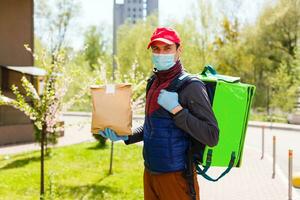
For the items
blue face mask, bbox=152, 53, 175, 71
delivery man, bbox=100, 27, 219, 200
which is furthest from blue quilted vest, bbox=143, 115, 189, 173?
blue face mask, bbox=152, 53, 175, 71

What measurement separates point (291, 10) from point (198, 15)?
22.4 feet

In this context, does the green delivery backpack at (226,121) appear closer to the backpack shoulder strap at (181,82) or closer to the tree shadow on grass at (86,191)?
the backpack shoulder strap at (181,82)

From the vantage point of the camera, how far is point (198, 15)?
120 ft

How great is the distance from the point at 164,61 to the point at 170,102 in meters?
0.35

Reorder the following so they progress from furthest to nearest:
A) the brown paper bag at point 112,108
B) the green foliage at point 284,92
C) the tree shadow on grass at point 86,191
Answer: the green foliage at point 284,92 → the tree shadow on grass at point 86,191 → the brown paper bag at point 112,108

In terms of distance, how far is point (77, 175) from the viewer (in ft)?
35.2

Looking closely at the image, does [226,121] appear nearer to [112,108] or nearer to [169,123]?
[169,123]

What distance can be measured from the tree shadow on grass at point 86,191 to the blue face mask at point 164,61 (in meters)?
5.44

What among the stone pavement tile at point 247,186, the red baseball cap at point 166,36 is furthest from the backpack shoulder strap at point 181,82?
the stone pavement tile at point 247,186

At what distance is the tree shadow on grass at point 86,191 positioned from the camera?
8.68 m

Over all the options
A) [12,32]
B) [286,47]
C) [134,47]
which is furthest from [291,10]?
[12,32]

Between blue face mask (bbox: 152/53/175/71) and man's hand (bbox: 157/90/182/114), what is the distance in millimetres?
245

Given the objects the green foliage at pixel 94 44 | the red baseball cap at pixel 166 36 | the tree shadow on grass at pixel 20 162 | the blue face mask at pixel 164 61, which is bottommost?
the tree shadow on grass at pixel 20 162

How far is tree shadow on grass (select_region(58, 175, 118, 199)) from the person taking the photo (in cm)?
868
